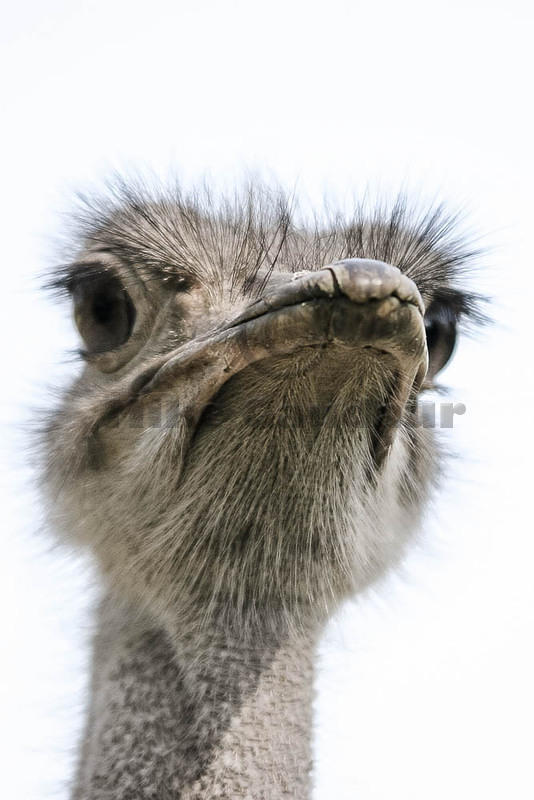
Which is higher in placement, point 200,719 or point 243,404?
point 243,404

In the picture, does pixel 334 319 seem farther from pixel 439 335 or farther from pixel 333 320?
pixel 439 335

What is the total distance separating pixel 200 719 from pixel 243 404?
81 cm

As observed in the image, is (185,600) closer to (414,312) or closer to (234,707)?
(234,707)

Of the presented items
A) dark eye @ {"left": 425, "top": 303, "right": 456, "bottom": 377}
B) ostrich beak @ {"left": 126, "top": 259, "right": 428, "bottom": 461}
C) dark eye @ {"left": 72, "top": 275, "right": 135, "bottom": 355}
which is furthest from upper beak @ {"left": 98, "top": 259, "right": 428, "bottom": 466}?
dark eye @ {"left": 425, "top": 303, "right": 456, "bottom": 377}

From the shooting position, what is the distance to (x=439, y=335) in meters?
3.82

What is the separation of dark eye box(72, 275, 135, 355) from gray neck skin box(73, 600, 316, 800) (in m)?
0.78

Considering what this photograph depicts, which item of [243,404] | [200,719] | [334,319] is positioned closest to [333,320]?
[334,319]

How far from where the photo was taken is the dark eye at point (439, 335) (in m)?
3.77

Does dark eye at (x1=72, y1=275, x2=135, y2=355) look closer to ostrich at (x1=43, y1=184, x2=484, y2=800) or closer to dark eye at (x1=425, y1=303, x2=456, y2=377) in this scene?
ostrich at (x1=43, y1=184, x2=484, y2=800)

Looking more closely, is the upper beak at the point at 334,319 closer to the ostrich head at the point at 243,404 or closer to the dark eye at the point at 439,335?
the ostrich head at the point at 243,404

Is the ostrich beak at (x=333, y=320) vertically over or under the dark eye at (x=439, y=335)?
over

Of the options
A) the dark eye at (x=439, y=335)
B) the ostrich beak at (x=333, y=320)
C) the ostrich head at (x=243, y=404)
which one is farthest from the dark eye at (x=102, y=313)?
the dark eye at (x=439, y=335)

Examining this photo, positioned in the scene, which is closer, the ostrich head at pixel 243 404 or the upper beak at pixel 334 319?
the upper beak at pixel 334 319

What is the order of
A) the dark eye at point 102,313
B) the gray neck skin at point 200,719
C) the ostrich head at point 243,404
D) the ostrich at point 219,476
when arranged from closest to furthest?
1. the ostrich head at point 243,404
2. the ostrich at point 219,476
3. the gray neck skin at point 200,719
4. the dark eye at point 102,313
